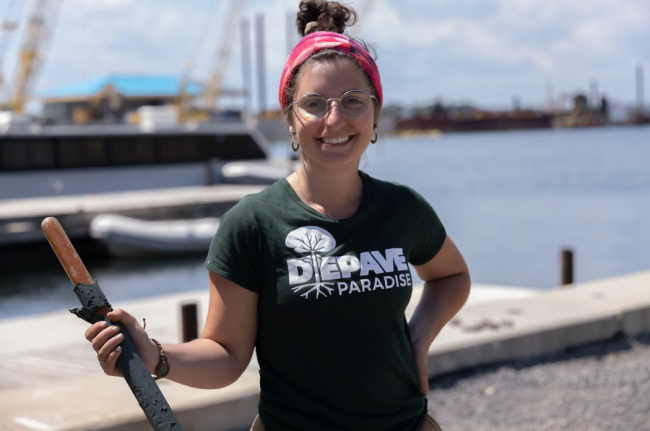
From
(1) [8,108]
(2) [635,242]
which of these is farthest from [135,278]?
(1) [8,108]

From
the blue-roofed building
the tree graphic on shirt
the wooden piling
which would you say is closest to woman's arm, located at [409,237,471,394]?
the tree graphic on shirt

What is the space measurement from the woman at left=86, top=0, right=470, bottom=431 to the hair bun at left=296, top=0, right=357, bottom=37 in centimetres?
10

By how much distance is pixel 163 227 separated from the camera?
75.6 ft

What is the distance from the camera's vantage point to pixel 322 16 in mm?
2283

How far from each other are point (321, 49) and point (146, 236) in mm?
20846

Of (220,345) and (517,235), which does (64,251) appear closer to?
(220,345)

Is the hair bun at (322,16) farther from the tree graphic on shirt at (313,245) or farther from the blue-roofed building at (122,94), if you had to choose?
the blue-roofed building at (122,94)

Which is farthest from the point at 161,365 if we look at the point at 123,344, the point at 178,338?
the point at 178,338

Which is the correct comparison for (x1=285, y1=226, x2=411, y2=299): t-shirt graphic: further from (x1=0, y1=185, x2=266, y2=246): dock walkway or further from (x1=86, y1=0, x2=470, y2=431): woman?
(x1=0, y1=185, x2=266, y2=246): dock walkway

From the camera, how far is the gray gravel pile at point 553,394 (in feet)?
16.5

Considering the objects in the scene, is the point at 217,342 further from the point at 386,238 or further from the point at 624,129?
the point at 624,129

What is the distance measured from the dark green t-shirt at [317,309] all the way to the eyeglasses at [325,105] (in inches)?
9.1

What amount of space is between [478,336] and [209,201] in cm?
2081

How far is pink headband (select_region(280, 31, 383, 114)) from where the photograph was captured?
6.86 feet
